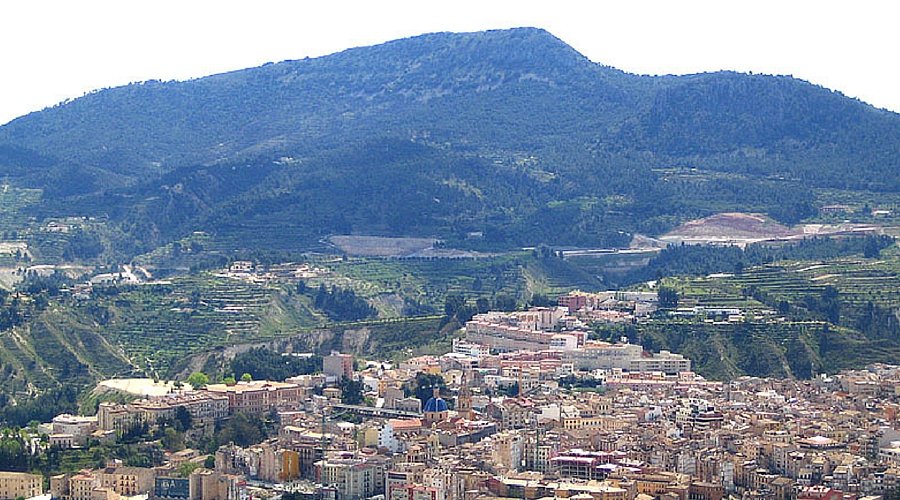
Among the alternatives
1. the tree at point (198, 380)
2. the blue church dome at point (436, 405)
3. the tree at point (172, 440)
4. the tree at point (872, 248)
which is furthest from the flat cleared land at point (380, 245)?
the tree at point (172, 440)

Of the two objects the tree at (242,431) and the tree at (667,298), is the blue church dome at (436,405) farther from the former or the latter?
the tree at (667,298)

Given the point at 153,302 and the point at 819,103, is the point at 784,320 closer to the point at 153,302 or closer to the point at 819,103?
the point at 153,302

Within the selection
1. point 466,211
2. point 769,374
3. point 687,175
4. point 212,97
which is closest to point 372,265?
point 466,211

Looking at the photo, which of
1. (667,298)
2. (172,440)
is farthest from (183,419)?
(667,298)

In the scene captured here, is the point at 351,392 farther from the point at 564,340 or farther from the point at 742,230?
the point at 742,230

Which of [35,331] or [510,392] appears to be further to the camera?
[35,331]

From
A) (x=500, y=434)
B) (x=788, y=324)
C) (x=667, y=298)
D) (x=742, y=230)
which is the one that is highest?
(x=742, y=230)
